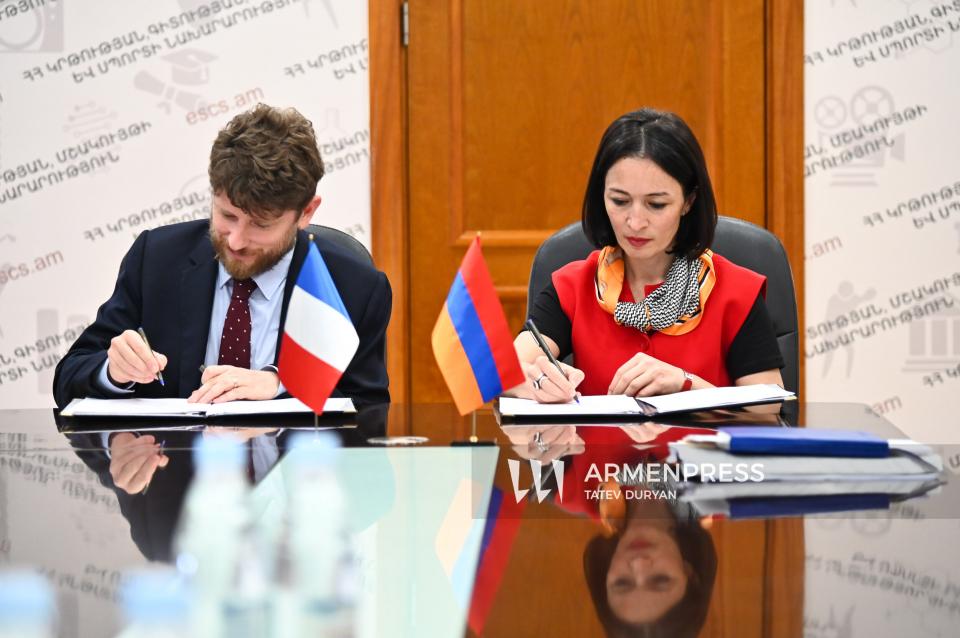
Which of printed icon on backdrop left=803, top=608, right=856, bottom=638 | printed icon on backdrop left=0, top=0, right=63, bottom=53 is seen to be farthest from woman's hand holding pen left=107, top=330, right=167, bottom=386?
printed icon on backdrop left=0, top=0, right=63, bottom=53

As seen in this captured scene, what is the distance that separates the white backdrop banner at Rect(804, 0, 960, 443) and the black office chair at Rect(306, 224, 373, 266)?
190cm

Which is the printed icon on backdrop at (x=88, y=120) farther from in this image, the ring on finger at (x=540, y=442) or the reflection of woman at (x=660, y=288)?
the ring on finger at (x=540, y=442)

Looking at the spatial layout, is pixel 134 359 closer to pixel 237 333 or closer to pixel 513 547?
pixel 237 333

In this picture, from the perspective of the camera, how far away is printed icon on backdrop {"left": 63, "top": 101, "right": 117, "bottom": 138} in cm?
378

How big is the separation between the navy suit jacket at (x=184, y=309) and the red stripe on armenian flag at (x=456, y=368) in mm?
460

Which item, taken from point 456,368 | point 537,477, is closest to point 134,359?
point 456,368

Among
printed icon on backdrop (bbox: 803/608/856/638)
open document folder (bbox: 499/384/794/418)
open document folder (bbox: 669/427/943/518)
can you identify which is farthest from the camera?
open document folder (bbox: 499/384/794/418)

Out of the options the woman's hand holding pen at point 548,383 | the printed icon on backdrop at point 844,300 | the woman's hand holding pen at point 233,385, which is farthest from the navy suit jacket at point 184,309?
the printed icon on backdrop at point 844,300

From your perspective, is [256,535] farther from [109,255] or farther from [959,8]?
[959,8]

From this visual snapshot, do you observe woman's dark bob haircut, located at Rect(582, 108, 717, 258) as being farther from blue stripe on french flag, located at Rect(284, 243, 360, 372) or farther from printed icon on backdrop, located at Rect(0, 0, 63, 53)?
printed icon on backdrop, located at Rect(0, 0, 63, 53)

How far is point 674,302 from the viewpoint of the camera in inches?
88.4

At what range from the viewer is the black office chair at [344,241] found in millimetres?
2445

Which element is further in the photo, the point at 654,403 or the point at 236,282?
the point at 236,282

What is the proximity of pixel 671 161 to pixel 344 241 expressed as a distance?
78 centimetres
